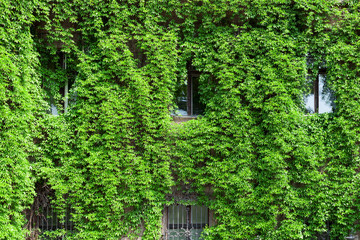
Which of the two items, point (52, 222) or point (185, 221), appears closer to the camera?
point (52, 222)

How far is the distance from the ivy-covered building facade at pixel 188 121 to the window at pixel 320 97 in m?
0.21

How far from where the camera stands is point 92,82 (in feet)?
27.2

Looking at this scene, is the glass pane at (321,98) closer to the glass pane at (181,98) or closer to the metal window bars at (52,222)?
the glass pane at (181,98)

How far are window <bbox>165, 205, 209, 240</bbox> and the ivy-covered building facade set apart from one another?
3 cm

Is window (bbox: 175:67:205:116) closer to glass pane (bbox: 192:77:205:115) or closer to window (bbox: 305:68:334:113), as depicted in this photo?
glass pane (bbox: 192:77:205:115)

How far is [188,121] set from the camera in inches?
340

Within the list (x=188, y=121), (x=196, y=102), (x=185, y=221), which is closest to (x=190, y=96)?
(x=196, y=102)

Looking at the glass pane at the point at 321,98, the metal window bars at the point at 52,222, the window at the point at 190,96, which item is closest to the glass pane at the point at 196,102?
the window at the point at 190,96

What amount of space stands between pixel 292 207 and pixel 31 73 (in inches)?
313

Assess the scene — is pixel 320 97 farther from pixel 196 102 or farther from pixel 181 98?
pixel 181 98

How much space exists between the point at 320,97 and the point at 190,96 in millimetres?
4059

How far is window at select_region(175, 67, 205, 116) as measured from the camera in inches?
360

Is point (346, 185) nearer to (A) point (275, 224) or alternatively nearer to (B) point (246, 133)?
(A) point (275, 224)

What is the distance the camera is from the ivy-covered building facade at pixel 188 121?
8039 millimetres
